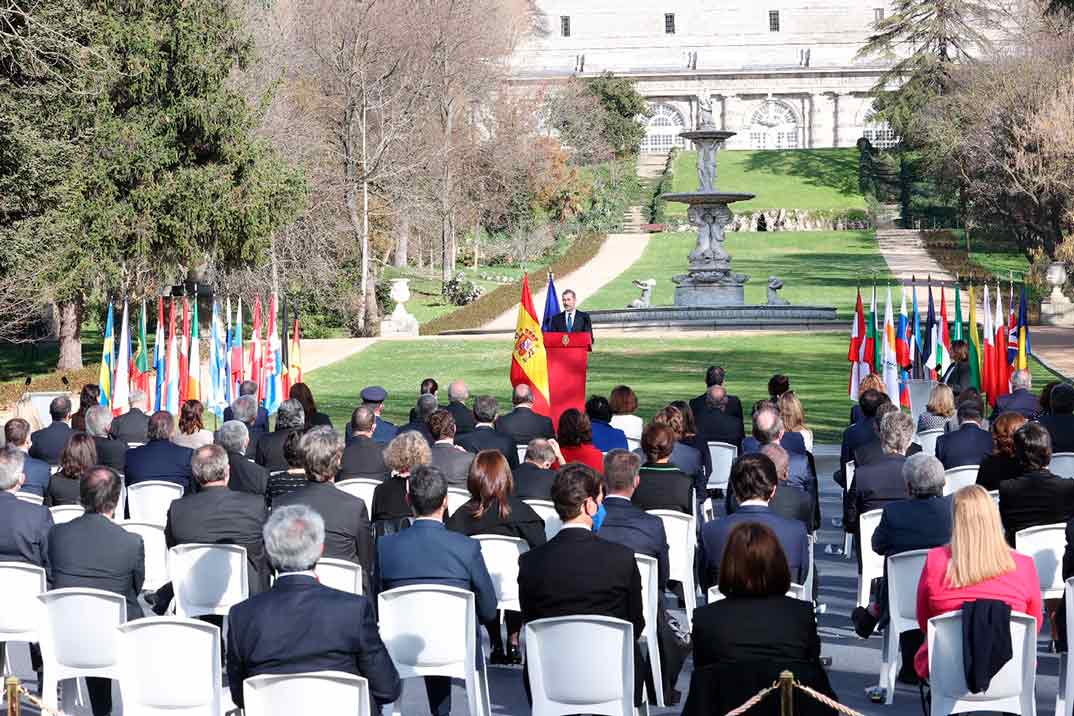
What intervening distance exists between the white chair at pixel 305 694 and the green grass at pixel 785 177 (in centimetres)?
7068

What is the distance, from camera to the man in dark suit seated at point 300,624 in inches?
234

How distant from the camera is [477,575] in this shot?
7551 mm

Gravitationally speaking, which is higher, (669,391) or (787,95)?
(787,95)

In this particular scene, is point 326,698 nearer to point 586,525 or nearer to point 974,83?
point 586,525

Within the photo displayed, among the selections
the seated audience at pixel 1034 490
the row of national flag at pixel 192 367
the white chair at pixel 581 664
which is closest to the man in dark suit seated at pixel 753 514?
the white chair at pixel 581 664

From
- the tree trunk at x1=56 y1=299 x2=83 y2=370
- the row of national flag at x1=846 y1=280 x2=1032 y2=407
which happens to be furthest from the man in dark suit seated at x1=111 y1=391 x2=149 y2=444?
the tree trunk at x1=56 y1=299 x2=83 y2=370

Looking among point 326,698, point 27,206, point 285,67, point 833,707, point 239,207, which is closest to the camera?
point 833,707

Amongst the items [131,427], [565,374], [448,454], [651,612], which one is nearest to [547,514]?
[448,454]

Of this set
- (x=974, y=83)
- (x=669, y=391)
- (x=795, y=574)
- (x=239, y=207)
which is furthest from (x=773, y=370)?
(x=974, y=83)

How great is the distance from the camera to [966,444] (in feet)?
35.8

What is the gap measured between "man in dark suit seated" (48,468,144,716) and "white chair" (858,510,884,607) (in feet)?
13.1

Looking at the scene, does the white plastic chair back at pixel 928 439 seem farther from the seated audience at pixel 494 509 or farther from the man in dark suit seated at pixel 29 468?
the man in dark suit seated at pixel 29 468

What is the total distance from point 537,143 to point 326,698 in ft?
196

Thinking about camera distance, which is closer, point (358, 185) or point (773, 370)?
point (773, 370)
